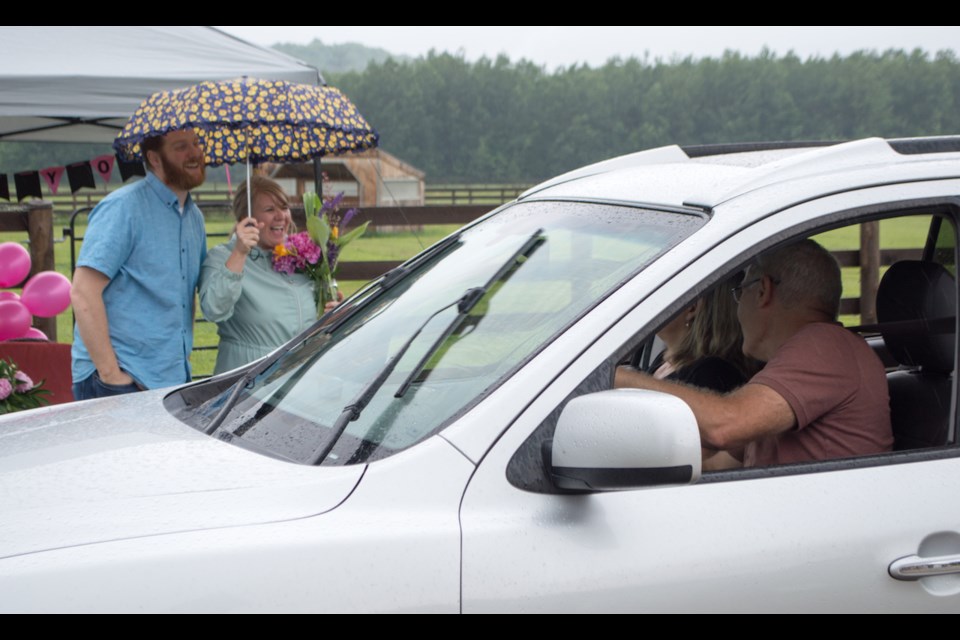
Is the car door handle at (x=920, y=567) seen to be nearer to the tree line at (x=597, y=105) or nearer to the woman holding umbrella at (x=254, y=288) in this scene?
the woman holding umbrella at (x=254, y=288)

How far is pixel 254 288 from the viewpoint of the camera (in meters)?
4.79

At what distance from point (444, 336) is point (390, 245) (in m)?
25.2

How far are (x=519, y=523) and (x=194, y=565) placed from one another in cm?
56

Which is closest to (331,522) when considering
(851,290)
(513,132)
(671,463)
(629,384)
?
(671,463)

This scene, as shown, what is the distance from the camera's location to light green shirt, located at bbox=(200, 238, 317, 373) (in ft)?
15.0

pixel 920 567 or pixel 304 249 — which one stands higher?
pixel 304 249

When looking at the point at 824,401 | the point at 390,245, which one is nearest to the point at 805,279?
the point at 824,401

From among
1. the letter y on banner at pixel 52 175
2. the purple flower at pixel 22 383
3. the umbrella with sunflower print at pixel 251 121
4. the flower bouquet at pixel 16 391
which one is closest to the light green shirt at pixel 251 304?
the umbrella with sunflower print at pixel 251 121

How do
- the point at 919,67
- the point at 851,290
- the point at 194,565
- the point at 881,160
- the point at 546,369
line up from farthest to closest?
the point at 919,67, the point at 851,290, the point at 881,160, the point at 546,369, the point at 194,565

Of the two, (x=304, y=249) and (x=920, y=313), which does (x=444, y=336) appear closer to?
(x=920, y=313)

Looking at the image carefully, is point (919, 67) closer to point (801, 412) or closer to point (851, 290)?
point (851, 290)

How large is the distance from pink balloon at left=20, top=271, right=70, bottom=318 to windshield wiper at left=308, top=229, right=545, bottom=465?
5.48m
